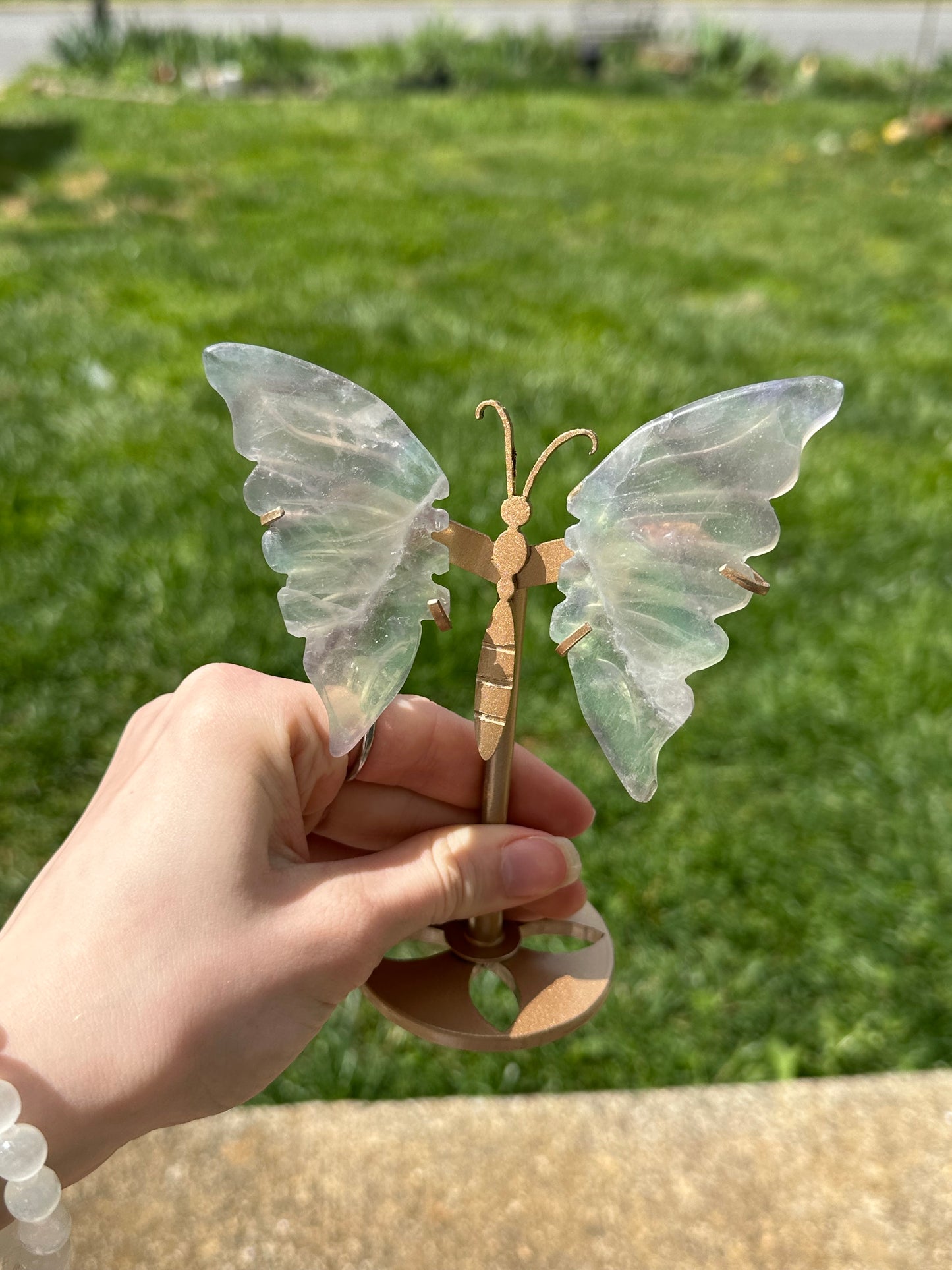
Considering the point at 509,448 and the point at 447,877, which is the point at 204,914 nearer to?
the point at 447,877

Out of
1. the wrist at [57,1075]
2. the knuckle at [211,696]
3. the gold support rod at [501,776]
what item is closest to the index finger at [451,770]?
the gold support rod at [501,776]

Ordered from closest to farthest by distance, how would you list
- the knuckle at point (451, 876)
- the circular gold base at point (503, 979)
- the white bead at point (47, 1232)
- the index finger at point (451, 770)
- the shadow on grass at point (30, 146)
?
the white bead at point (47, 1232) < the knuckle at point (451, 876) < the circular gold base at point (503, 979) < the index finger at point (451, 770) < the shadow on grass at point (30, 146)

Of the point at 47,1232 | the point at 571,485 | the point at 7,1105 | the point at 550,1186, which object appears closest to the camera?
the point at 7,1105

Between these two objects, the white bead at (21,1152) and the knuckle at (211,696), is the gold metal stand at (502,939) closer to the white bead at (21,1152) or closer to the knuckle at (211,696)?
the knuckle at (211,696)

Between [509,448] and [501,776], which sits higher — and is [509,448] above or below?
above

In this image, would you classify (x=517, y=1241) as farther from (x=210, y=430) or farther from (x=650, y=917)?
(x=210, y=430)

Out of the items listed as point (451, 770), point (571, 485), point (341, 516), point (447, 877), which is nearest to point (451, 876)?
point (447, 877)
